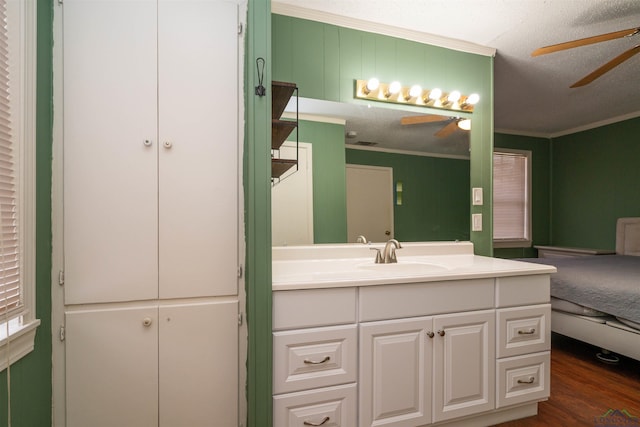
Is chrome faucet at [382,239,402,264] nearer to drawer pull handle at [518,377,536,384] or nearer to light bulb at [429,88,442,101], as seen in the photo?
drawer pull handle at [518,377,536,384]

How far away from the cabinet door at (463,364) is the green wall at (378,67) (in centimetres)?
87

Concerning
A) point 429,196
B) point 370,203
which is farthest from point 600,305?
point 370,203

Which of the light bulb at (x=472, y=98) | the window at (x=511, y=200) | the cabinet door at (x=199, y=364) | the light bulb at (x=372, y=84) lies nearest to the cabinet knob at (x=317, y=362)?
the cabinet door at (x=199, y=364)

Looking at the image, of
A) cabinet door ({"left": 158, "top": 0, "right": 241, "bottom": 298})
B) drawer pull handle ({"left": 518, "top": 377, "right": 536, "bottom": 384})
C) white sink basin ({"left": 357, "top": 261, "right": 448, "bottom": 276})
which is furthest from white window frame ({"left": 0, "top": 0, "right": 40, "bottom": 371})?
drawer pull handle ({"left": 518, "top": 377, "right": 536, "bottom": 384})

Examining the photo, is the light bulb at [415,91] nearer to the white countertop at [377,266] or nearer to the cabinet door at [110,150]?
the white countertop at [377,266]

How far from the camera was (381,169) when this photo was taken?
217 centimetres

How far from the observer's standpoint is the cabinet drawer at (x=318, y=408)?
52.4 inches

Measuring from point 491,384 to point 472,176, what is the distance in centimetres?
135

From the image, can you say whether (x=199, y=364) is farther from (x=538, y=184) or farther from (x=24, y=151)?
(x=538, y=184)

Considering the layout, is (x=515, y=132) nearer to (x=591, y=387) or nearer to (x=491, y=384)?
(x=591, y=387)

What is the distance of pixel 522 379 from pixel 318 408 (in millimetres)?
1099

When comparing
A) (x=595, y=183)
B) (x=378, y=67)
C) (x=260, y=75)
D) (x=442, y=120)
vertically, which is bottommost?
(x=595, y=183)

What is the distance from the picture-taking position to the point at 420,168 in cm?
231

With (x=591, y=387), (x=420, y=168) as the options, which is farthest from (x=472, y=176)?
(x=591, y=387)
